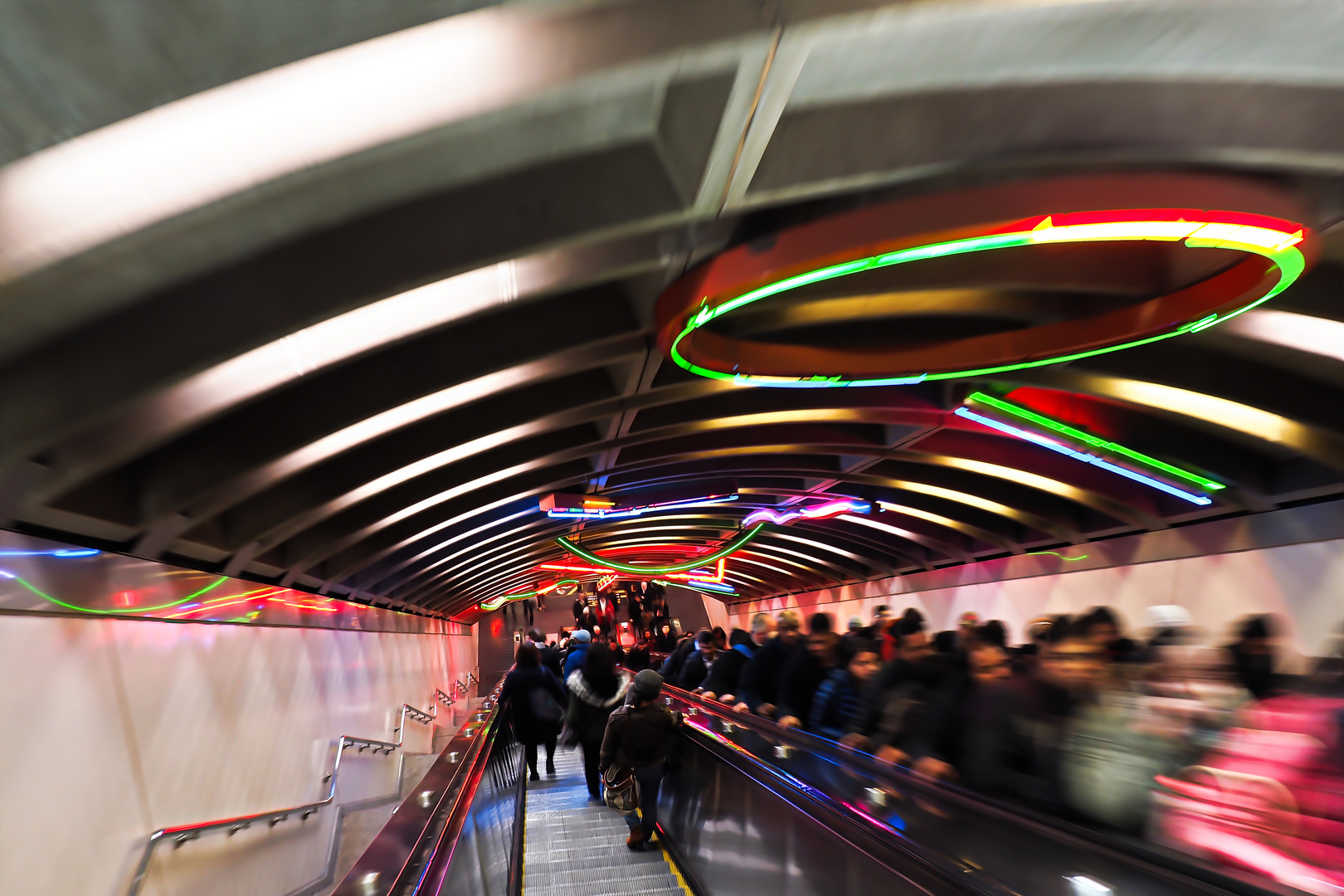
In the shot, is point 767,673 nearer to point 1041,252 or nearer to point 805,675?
→ point 805,675

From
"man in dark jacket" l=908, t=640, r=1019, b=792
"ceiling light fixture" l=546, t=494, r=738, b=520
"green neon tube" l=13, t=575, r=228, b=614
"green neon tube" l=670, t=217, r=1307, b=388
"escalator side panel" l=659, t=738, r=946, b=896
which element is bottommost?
"escalator side panel" l=659, t=738, r=946, b=896

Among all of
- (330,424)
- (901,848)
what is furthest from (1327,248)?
(330,424)

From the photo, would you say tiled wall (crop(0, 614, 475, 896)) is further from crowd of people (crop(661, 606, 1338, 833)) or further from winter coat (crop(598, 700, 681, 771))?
crowd of people (crop(661, 606, 1338, 833))

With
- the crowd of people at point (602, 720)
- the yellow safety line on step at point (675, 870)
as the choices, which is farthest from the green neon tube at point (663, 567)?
the yellow safety line on step at point (675, 870)

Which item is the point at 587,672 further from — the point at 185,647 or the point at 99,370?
the point at 99,370

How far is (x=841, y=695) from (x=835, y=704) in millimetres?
118

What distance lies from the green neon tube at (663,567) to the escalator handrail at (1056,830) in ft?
51.9

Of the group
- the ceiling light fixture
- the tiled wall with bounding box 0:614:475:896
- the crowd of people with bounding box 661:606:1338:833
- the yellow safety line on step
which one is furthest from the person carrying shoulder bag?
the ceiling light fixture

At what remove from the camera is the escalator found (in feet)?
9.56

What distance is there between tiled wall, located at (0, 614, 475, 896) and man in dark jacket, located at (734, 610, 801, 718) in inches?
198

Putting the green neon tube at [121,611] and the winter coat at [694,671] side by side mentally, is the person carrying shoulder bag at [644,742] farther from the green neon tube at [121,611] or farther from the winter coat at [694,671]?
the green neon tube at [121,611]

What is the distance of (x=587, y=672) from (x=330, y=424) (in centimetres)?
408

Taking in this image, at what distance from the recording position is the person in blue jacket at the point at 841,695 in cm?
680

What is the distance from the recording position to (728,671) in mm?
9727
